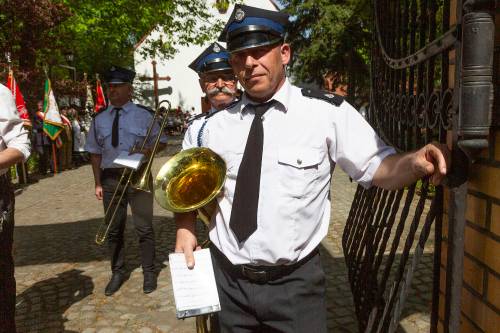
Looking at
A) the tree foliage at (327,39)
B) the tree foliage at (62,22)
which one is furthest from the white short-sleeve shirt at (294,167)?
the tree foliage at (327,39)

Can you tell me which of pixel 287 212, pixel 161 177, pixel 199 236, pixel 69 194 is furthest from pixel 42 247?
pixel 287 212

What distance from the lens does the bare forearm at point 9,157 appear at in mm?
2578

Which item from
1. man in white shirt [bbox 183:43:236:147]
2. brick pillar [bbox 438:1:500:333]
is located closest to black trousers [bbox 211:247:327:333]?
brick pillar [bbox 438:1:500:333]

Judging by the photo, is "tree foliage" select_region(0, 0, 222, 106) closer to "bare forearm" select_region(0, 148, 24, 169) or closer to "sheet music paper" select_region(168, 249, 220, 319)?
"bare forearm" select_region(0, 148, 24, 169)

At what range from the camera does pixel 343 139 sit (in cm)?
196

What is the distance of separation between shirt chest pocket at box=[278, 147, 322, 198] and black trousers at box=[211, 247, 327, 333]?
366 mm

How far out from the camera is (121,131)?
4.34m

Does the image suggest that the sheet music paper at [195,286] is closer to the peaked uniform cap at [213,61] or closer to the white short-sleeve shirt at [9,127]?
the white short-sleeve shirt at [9,127]

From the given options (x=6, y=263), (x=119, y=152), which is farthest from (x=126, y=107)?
(x=6, y=263)

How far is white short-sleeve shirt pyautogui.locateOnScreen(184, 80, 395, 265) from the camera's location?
191cm

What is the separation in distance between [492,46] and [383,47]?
1506mm

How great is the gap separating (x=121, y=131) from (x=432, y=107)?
3286 mm

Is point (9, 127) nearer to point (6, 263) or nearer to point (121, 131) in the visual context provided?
point (6, 263)

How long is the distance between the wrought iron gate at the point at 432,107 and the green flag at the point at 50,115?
9.93 meters
